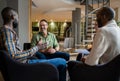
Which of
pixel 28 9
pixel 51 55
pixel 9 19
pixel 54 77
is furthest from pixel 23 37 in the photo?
pixel 54 77

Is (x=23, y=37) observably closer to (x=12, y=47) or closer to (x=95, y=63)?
(x=12, y=47)

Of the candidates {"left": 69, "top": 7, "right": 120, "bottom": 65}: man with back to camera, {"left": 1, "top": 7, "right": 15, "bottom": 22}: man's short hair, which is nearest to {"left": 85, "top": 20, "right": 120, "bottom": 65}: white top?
{"left": 69, "top": 7, "right": 120, "bottom": 65}: man with back to camera

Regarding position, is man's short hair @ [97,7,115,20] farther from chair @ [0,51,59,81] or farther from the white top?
chair @ [0,51,59,81]

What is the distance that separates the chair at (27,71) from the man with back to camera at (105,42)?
0.28m

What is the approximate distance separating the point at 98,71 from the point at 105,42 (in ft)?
1.02

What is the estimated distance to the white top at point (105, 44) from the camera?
6.97 feet

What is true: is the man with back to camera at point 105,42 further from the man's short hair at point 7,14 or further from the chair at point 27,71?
the man's short hair at point 7,14

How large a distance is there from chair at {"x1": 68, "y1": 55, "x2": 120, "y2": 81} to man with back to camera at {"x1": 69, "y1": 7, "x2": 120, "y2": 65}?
0.30 feet

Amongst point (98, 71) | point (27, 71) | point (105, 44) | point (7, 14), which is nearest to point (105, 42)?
point (105, 44)

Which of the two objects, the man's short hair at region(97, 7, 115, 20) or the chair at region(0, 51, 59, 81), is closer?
the chair at region(0, 51, 59, 81)

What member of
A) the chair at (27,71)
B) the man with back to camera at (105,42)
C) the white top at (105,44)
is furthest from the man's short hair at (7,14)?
the white top at (105,44)

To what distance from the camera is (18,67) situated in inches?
84.7

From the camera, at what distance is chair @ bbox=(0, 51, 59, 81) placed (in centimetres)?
215

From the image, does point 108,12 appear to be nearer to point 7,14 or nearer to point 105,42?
point 105,42
